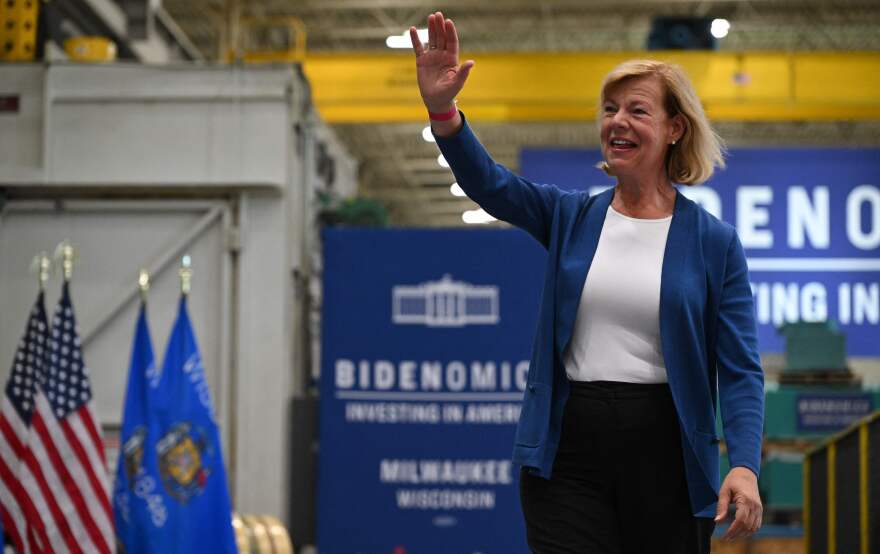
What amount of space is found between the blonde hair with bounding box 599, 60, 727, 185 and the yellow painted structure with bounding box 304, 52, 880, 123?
10321 mm

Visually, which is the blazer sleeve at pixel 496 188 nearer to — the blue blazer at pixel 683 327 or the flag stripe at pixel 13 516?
the blue blazer at pixel 683 327

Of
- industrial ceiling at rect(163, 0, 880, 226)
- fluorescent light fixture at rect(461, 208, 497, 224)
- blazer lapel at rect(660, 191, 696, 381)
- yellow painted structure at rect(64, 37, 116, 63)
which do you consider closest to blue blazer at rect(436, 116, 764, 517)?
blazer lapel at rect(660, 191, 696, 381)

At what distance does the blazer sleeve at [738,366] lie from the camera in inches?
94.7

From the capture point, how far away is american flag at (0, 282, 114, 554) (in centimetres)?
541

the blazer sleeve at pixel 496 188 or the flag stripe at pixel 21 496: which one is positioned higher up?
the blazer sleeve at pixel 496 188

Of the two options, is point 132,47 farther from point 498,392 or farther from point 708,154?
point 708,154

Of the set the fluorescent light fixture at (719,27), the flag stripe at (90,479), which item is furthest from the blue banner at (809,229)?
the flag stripe at (90,479)

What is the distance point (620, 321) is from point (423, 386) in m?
6.08

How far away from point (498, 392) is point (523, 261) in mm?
910

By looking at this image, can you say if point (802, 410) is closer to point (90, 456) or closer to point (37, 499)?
point (90, 456)

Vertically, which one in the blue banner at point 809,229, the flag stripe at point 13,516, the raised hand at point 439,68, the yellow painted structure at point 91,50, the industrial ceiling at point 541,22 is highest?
the industrial ceiling at point 541,22

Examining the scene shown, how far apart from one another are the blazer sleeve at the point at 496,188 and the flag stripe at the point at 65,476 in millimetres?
3467

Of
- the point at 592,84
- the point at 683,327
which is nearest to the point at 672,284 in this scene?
the point at 683,327

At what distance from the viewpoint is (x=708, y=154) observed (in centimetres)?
256
